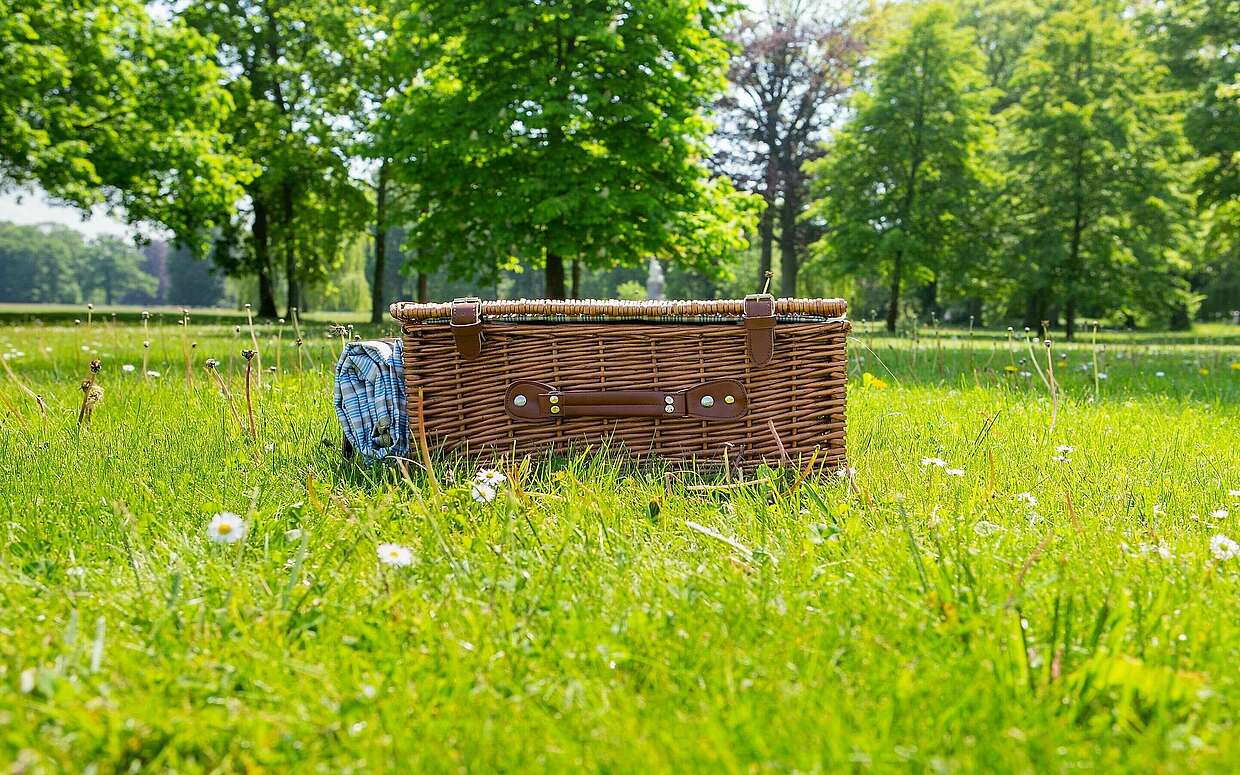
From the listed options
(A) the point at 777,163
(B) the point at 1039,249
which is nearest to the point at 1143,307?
(B) the point at 1039,249

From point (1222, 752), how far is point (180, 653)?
162 centimetres

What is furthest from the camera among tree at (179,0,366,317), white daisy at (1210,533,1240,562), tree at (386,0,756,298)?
tree at (179,0,366,317)

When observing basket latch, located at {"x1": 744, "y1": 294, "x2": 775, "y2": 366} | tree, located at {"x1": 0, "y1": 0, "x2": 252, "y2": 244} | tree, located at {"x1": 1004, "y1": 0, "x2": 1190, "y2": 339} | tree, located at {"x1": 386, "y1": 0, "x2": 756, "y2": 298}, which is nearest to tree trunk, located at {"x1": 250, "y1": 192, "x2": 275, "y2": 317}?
tree, located at {"x1": 0, "y1": 0, "x2": 252, "y2": 244}

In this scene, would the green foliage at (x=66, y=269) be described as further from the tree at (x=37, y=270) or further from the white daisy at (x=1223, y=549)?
the white daisy at (x=1223, y=549)

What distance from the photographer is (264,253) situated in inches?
980

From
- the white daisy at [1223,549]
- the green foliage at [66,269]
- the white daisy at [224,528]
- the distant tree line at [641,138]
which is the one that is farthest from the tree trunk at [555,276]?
the green foliage at [66,269]

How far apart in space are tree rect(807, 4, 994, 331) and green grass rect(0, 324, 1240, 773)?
62.5 ft

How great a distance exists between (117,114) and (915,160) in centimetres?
1712

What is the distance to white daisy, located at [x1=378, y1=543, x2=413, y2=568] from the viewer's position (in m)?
1.79

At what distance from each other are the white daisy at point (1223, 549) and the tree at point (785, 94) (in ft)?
75.8

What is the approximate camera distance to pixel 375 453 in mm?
3088

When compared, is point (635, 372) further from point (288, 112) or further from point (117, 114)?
point (288, 112)

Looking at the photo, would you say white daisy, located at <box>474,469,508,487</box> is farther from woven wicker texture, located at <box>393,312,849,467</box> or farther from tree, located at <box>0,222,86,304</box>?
tree, located at <box>0,222,86,304</box>

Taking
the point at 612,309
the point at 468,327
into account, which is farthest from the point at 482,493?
the point at 612,309
